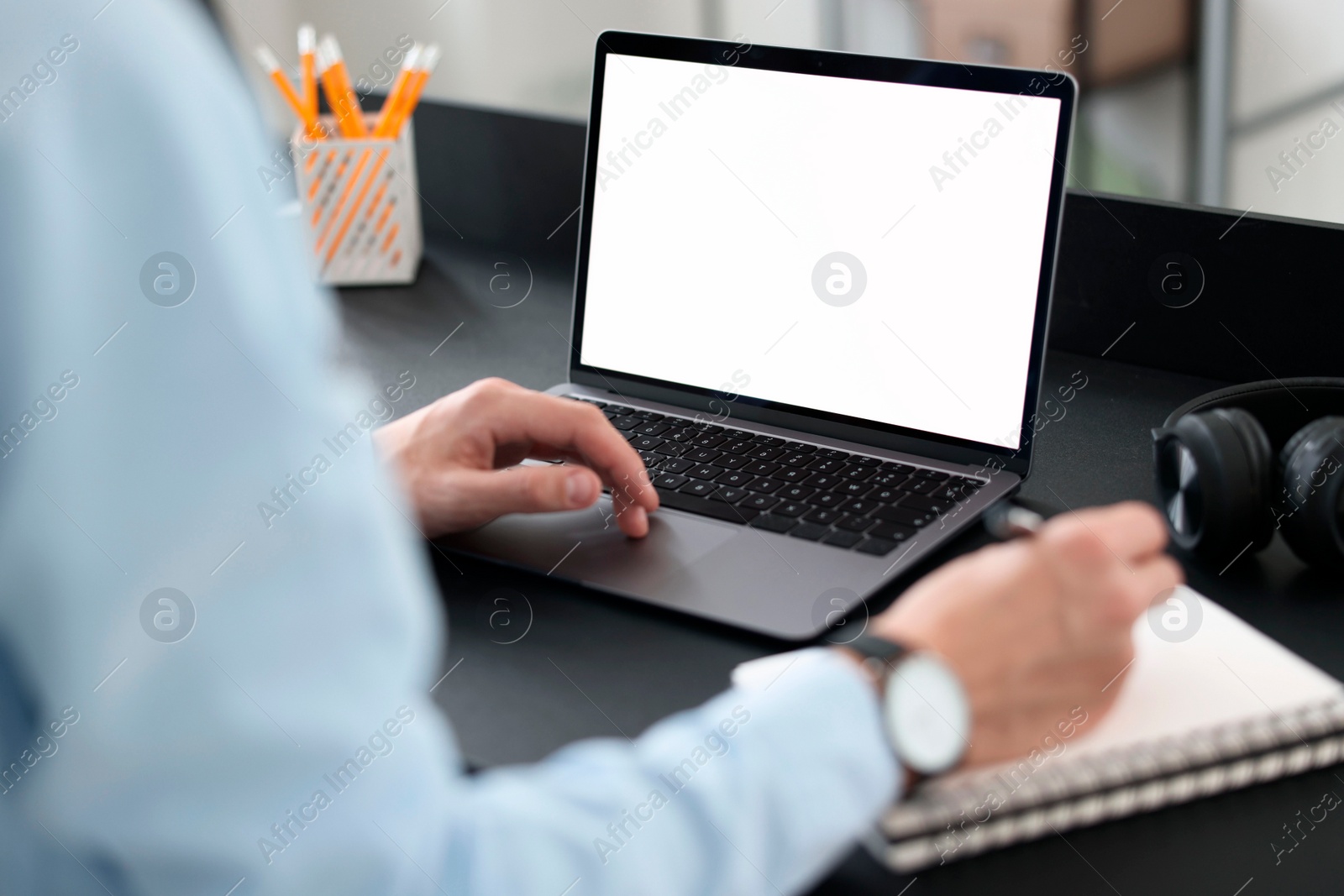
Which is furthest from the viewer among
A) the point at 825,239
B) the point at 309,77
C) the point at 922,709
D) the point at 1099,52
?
the point at 1099,52

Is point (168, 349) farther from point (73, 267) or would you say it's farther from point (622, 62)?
point (622, 62)

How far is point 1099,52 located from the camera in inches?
156

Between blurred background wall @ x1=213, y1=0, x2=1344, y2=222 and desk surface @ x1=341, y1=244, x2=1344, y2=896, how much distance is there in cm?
163

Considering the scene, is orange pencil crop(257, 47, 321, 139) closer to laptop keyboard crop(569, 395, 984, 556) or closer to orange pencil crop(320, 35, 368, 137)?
orange pencil crop(320, 35, 368, 137)

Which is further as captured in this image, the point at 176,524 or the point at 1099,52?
the point at 1099,52

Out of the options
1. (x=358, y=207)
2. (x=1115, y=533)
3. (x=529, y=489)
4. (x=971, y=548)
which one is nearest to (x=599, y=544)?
(x=529, y=489)

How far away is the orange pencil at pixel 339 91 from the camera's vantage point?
4.54ft

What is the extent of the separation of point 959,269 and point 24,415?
2.22 feet

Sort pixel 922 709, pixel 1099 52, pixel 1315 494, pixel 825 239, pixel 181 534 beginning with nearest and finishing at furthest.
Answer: pixel 181 534 → pixel 922 709 → pixel 1315 494 → pixel 825 239 → pixel 1099 52

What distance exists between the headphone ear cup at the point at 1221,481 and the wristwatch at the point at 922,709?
0.29m

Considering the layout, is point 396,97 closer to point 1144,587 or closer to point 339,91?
point 339,91

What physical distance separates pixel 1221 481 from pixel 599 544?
15.5 inches

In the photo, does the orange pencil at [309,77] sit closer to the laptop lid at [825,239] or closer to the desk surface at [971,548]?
the desk surface at [971,548]

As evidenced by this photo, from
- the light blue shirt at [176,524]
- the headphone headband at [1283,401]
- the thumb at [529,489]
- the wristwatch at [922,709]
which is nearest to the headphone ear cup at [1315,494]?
the headphone headband at [1283,401]
